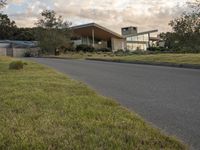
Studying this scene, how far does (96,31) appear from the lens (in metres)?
85.0

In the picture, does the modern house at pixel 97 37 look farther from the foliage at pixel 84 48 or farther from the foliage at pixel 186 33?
the foliage at pixel 186 33

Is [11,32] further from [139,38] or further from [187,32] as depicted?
[187,32]

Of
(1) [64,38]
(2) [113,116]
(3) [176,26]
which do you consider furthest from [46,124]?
(1) [64,38]

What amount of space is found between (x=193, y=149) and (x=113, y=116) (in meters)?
2.02

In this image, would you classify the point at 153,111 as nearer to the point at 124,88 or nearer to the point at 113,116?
the point at 113,116

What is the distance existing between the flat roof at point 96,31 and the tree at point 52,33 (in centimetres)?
1334

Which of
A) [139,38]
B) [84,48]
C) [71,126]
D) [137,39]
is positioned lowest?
[71,126]

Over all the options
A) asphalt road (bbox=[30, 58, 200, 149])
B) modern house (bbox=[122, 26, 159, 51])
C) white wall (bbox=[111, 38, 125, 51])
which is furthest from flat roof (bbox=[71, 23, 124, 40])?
asphalt road (bbox=[30, 58, 200, 149])

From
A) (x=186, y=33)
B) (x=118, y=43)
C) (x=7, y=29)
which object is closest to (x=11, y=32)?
(x=7, y=29)

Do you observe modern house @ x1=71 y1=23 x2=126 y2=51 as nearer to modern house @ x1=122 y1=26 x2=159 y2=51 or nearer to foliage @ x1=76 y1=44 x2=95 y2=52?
modern house @ x1=122 y1=26 x2=159 y2=51

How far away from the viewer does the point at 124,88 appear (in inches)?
508

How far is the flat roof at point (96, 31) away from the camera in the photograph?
7944 cm

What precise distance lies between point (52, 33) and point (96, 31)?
23.8 metres

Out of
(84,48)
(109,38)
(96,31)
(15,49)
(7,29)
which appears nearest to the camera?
(84,48)
